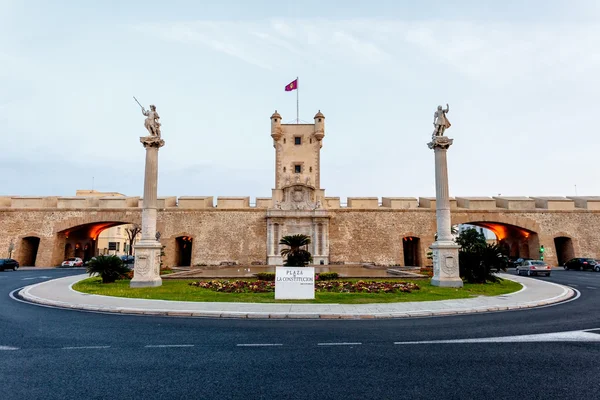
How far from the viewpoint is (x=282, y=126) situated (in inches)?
1661

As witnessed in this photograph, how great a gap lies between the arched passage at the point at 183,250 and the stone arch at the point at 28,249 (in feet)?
52.8

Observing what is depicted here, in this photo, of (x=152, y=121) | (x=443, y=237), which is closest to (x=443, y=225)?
(x=443, y=237)

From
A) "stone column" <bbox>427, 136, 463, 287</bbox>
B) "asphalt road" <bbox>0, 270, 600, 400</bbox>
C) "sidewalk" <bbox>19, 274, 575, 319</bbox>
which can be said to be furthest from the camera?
"stone column" <bbox>427, 136, 463, 287</bbox>

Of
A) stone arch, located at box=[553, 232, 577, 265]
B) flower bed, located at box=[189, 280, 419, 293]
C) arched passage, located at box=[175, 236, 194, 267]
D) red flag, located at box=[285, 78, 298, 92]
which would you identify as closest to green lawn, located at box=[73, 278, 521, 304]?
flower bed, located at box=[189, 280, 419, 293]

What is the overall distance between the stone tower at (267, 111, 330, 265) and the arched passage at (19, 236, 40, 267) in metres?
29.0

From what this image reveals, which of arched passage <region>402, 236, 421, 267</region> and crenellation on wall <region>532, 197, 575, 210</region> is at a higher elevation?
crenellation on wall <region>532, 197, 575, 210</region>

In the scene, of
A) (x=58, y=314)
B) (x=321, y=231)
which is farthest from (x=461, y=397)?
(x=321, y=231)

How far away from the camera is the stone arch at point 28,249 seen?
3861 centimetres

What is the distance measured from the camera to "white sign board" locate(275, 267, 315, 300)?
41.3 feet

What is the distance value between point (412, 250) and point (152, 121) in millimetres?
33630

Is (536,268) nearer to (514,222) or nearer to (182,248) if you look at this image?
(514,222)

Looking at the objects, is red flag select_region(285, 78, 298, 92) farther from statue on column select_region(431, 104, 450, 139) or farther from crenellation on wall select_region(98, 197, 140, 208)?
crenellation on wall select_region(98, 197, 140, 208)

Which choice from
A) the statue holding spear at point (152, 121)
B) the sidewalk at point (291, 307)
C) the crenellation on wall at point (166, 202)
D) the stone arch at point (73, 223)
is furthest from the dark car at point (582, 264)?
the stone arch at point (73, 223)

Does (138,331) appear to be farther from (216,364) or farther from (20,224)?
(20,224)
